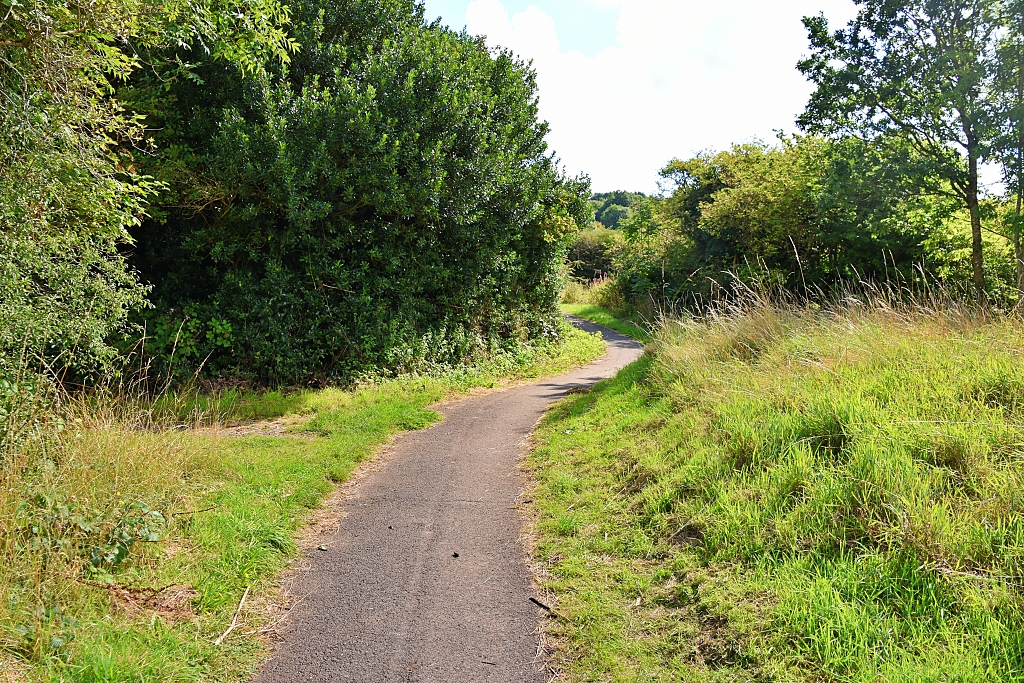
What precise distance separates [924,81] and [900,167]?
263 centimetres

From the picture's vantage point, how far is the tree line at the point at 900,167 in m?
16.2

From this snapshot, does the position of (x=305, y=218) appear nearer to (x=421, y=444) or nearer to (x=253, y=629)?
(x=421, y=444)

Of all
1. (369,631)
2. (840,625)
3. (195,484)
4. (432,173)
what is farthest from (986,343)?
(432,173)

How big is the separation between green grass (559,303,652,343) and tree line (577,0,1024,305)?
3777mm

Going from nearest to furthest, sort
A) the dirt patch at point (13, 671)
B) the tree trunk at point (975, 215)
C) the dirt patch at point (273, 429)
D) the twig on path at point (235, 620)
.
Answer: the dirt patch at point (13, 671)
the twig on path at point (235, 620)
the dirt patch at point (273, 429)
the tree trunk at point (975, 215)

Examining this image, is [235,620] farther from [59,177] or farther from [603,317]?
[603,317]

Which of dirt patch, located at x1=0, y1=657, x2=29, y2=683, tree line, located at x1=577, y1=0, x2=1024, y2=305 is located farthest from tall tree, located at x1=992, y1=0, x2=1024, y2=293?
dirt patch, located at x1=0, y1=657, x2=29, y2=683

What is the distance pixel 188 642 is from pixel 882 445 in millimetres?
4812

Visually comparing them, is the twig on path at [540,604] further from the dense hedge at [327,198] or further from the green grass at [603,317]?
the green grass at [603,317]

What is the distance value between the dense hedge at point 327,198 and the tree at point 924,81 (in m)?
11.2

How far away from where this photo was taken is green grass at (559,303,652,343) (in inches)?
981

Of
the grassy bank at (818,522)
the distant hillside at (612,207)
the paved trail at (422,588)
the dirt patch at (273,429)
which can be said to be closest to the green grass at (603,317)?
the dirt patch at (273,429)

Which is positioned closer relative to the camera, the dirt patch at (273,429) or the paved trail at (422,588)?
the paved trail at (422,588)

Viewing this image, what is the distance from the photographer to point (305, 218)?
11.3 m
